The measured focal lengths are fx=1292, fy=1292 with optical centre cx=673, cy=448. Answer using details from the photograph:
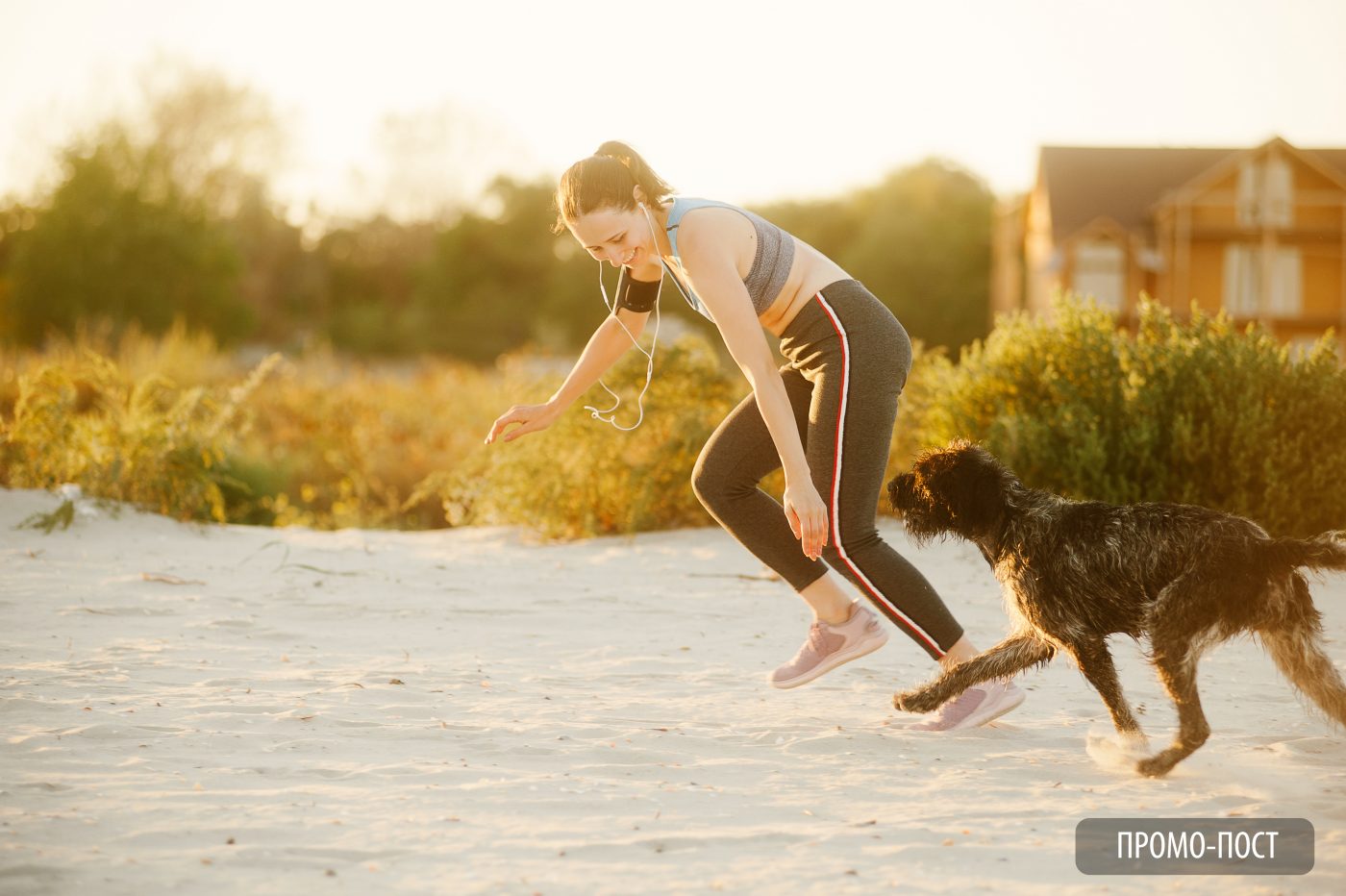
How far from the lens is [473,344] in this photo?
40250mm

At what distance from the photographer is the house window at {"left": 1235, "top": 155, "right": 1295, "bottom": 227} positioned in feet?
94.6

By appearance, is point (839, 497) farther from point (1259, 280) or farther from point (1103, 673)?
point (1259, 280)

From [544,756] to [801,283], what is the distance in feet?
5.46

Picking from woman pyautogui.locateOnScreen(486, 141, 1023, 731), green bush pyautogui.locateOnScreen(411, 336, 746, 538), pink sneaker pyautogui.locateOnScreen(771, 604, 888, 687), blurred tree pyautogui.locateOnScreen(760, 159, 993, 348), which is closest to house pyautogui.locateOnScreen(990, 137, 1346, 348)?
blurred tree pyautogui.locateOnScreen(760, 159, 993, 348)

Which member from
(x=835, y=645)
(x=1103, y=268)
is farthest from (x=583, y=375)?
(x=1103, y=268)

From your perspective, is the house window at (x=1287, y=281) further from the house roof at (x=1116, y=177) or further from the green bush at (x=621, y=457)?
the green bush at (x=621, y=457)

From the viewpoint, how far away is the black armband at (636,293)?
453cm

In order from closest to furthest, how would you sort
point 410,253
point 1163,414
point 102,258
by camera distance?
point 1163,414
point 102,258
point 410,253

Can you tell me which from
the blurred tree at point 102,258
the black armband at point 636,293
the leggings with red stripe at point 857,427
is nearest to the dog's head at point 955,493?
the leggings with red stripe at point 857,427

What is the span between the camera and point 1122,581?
388 centimetres

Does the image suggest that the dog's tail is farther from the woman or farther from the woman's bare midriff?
the woman's bare midriff

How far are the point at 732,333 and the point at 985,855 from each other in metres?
1.59

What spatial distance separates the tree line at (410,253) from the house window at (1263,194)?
11.7 meters

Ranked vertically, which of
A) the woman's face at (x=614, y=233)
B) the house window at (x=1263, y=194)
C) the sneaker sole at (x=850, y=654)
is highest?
the house window at (x=1263, y=194)
